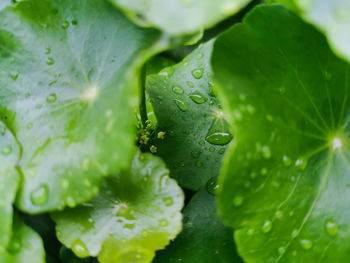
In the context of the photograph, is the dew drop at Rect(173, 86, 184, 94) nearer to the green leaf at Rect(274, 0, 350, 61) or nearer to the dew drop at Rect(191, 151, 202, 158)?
the dew drop at Rect(191, 151, 202, 158)

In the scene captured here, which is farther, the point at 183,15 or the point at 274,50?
the point at 274,50

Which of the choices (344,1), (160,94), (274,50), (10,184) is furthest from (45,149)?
(344,1)

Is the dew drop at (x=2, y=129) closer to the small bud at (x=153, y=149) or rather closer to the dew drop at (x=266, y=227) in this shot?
the small bud at (x=153, y=149)

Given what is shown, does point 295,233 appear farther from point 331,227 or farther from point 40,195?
point 40,195

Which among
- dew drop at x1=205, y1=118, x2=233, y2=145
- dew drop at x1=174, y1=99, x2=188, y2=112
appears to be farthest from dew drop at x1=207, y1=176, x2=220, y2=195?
dew drop at x1=174, y1=99, x2=188, y2=112

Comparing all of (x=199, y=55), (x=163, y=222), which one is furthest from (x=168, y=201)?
(x=199, y=55)

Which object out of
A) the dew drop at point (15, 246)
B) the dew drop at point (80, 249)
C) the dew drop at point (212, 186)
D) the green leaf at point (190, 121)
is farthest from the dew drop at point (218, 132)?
the dew drop at point (15, 246)

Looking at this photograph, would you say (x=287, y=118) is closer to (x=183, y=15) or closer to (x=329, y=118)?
(x=329, y=118)
